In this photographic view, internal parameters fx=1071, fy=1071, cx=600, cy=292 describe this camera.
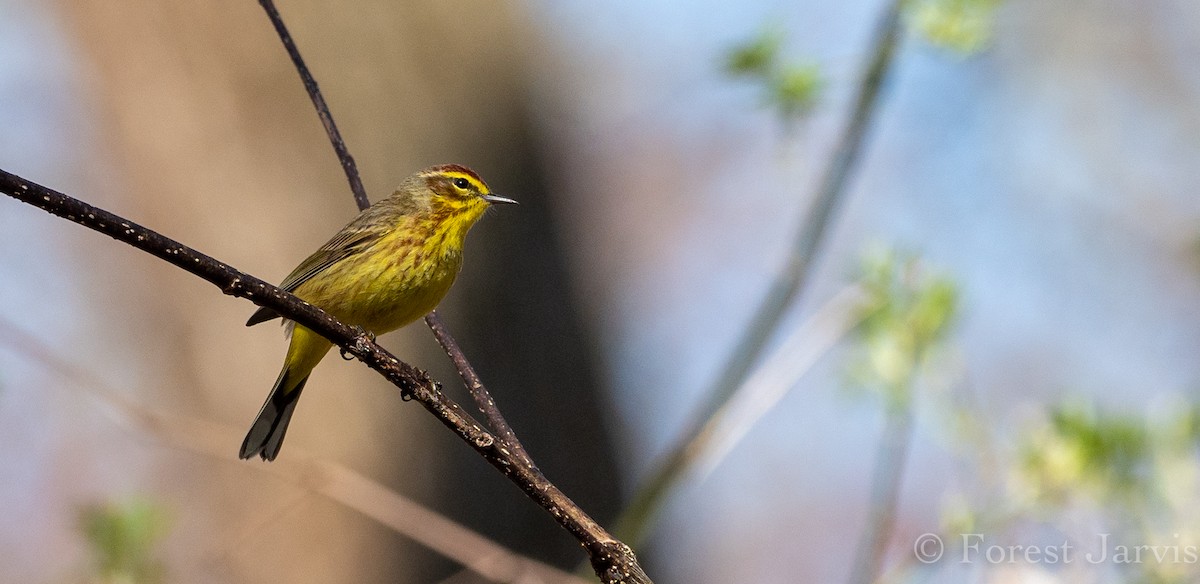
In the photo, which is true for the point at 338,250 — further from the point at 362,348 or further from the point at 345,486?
the point at 362,348

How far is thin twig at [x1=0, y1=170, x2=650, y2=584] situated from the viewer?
58.9 inches

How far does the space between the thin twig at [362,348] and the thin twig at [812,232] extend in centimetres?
173

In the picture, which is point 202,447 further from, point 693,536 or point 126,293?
point 693,536

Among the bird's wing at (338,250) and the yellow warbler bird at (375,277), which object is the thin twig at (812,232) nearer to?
the yellow warbler bird at (375,277)

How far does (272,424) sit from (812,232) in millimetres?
1941

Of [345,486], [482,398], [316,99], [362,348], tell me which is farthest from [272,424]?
[362,348]

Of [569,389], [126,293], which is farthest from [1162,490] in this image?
[126,293]

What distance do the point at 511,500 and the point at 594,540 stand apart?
153 inches

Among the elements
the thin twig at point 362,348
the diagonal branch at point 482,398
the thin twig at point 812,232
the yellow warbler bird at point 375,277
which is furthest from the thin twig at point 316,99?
the thin twig at point 812,232

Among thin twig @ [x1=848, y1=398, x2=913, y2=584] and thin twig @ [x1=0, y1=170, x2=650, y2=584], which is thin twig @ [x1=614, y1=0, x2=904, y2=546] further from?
thin twig @ [x1=0, y1=170, x2=650, y2=584]

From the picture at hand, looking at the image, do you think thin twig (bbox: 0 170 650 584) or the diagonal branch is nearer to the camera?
thin twig (bbox: 0 170 650 584)

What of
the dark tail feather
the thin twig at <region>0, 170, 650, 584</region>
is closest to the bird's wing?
the dark tail feather

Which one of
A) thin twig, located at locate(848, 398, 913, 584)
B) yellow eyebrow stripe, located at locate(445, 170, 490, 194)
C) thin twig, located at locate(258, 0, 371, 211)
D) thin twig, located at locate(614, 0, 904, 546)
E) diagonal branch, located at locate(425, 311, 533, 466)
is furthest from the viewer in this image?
yellow eyebrow stripe, located at locate(445, 170, 490, 194)

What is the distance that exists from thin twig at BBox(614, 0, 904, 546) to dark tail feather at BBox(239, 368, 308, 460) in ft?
3.81
